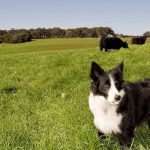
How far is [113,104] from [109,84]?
1.26 feet

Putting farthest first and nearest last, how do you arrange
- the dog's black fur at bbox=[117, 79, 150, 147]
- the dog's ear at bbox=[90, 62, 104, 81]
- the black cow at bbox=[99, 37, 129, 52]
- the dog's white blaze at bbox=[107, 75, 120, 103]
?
the black cow at bbox=[99, 37, 129, 52] < the dog's black fur at bbox=[117, 79, 150, 147] < the dog's ear at bbox=[90, 62, 104, 81] < the dog's white blaze at bbox=[107, 75, 120, 103]

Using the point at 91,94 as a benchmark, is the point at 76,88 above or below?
below

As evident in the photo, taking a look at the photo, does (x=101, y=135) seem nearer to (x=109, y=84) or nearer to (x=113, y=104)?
(x=113, y=104)

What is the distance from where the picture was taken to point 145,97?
24.5 ft

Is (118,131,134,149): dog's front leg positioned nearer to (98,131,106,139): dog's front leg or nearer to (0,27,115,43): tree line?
(98,131,106,139): dog's front leg

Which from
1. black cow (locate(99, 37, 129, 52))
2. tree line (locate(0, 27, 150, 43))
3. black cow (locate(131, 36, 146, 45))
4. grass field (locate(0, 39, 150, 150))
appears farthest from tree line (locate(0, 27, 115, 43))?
grass field (locate(0, 39, 150, 150))

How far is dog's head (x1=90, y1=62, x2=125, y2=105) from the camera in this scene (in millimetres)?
6324

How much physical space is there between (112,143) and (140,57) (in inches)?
447

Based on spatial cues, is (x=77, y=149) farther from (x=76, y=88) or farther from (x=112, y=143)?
(x=76, y=88)

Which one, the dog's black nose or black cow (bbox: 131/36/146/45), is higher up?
the dog's black nose

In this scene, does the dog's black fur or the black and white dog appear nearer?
the black and white dog

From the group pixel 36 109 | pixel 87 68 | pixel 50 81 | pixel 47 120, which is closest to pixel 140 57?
pixel 87 68

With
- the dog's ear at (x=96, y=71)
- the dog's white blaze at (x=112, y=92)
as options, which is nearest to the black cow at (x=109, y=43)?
the dog's ear at (x=96, y=71)

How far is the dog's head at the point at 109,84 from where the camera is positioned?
20.7ft
